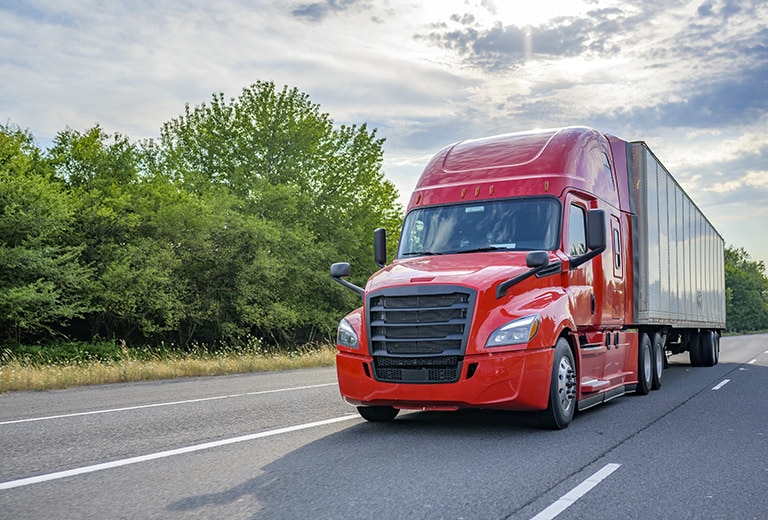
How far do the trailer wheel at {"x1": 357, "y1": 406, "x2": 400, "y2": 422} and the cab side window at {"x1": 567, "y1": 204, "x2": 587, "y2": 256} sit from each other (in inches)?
111

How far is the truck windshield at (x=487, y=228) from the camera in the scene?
360 inches

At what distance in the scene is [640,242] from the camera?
1262 cm

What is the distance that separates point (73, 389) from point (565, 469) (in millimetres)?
11052

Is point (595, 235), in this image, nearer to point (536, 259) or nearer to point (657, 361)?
point (536, 259)

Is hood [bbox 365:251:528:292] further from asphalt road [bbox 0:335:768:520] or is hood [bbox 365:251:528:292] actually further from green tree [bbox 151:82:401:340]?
green tree [bbox 151:82:401:340]

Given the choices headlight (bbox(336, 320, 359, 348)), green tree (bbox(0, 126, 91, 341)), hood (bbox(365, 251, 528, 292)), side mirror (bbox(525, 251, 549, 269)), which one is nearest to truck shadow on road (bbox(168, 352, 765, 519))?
headlight (bbox(336, 320, 359, 348))

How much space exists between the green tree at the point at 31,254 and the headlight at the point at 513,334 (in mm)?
23241

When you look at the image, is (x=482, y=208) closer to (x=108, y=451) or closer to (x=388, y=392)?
(x=388, y=392)

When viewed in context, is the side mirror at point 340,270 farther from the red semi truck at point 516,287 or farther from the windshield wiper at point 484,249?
the windshield wiper at point 484,249

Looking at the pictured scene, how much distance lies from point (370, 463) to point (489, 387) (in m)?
1.72

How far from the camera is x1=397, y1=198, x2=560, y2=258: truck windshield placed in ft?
30.0

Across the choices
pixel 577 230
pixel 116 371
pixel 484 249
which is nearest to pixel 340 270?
pixel 484 249

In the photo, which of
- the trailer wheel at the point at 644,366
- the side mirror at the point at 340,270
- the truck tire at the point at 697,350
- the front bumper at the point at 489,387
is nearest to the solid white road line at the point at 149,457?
the front bumper at the point at 489,387

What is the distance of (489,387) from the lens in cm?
770
